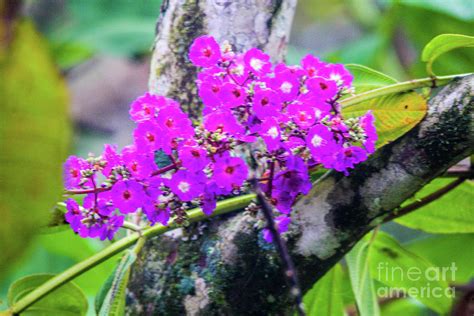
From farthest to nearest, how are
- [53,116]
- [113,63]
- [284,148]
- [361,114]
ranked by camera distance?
[113,63], [361,114], [284,148], [53,116]

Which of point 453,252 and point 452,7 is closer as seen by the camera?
point 453,252

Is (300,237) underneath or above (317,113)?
underneath

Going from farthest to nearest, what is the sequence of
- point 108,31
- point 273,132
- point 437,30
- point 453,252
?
point 108,31, point 437,30, point 453,252, point 273,132

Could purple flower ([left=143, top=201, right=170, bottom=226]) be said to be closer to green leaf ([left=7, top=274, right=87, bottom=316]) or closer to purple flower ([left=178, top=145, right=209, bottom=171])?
purple flower ([left=178, top=145, right=209, bottom=171])

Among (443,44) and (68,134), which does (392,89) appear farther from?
(68,134)

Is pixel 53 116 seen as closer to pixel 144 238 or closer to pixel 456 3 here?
pixel 144 238

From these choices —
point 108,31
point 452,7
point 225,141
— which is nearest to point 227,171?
point 225,141

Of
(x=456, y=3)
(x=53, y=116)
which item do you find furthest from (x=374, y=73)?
(x=456, y=3)
